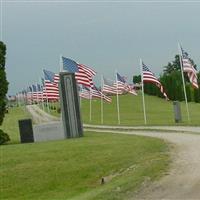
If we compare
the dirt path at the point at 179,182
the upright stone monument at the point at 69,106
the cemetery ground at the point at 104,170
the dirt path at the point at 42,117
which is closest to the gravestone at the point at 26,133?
the upright stone monument at the point at 69,106

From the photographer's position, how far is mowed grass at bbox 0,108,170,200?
45.0 feet

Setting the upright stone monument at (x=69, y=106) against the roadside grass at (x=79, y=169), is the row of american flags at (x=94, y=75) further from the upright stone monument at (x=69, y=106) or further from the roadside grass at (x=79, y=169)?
the roadside grass at (x=79, y=169)

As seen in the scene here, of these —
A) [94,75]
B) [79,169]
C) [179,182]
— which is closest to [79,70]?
[94,75]

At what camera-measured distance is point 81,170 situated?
16.4 m

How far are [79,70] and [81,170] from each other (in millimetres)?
18733

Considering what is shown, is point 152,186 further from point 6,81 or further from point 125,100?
point 125,100

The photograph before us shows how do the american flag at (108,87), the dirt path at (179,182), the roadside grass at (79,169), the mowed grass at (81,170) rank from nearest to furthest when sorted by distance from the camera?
the dirt path at (179,182) → the mowed grass at (81,170) → the roadside grass at (79,169) → the american flag at (108,87)

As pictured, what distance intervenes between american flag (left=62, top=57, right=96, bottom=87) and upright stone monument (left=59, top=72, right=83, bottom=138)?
4.95 m

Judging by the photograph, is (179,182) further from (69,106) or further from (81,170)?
(69,106)

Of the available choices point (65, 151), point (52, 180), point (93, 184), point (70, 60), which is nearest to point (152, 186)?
point (93, 184)

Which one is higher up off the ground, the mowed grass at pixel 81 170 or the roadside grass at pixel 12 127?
the roadside grass at pixel 12 127

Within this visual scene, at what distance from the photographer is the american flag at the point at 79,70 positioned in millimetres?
33281

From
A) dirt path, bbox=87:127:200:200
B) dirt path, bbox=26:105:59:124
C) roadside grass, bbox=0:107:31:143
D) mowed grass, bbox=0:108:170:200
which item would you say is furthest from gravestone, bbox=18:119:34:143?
dirt path, bbox=26:105:59:124

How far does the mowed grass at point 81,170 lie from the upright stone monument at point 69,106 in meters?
6.58
